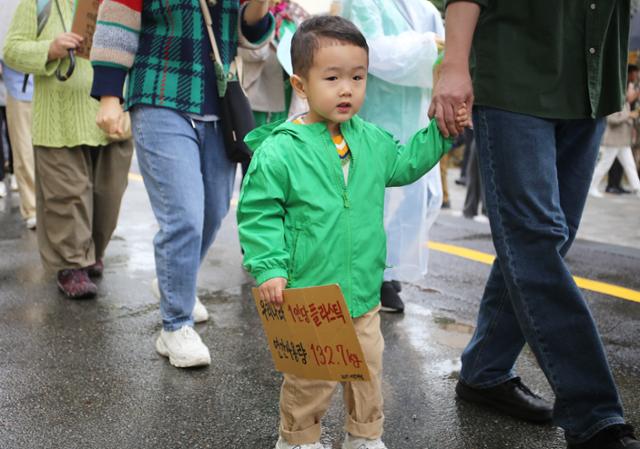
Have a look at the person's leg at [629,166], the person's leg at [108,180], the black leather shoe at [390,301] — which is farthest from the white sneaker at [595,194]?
the person's leg at [108,180]

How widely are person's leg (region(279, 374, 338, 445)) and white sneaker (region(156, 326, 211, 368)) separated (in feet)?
3.03

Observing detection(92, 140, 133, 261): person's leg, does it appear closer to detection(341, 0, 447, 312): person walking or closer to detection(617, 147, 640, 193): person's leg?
detection(341, 0, 447, 312): person walking

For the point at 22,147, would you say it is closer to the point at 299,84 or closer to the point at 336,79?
the point at 299,84

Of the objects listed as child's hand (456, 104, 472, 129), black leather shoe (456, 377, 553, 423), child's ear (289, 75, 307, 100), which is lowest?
black leather shoe (456, 377, 553, 423)

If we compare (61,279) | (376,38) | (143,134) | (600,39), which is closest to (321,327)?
(600,39)

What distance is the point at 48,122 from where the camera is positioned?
409cm

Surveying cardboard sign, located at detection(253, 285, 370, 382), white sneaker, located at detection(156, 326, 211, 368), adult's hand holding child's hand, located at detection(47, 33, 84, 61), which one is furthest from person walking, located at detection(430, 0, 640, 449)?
adult's hand holding child's hand, located at detection(47, 33, 84, 61)

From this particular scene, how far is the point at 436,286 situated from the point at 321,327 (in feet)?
8.88

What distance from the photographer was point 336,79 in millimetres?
2172

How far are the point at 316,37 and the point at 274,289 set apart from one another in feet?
2.35

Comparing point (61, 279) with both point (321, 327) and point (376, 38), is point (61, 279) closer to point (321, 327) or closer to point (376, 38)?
point (376, 38)

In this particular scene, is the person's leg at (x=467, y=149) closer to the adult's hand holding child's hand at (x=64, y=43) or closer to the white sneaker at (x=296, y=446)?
the adult's hand holding child's hand at (x=64, y=43)

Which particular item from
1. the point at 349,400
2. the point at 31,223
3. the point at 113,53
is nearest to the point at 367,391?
the point at 349,400

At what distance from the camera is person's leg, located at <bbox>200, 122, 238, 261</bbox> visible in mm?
3244
